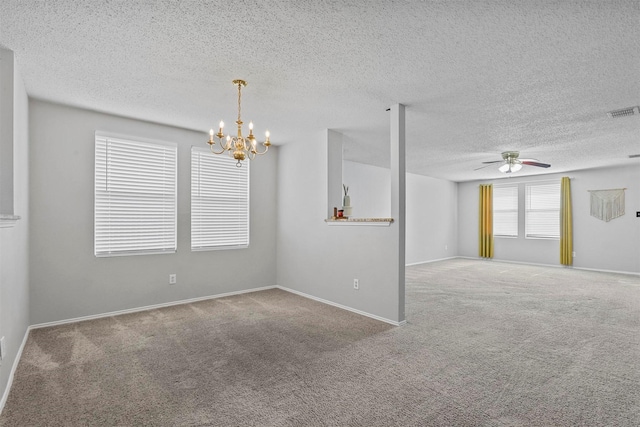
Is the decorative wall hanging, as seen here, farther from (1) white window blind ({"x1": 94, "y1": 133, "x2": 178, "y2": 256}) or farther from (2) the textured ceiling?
(1) white window blind ({"x1": 94, "y1": 133, "x2": 178, "y2": 256})

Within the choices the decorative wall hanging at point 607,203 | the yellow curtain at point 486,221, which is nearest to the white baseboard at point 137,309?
the yellow curtain at point 486,221

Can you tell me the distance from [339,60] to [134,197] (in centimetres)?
305

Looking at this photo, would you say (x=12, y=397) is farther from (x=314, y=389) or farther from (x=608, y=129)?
(x=608, y=129)

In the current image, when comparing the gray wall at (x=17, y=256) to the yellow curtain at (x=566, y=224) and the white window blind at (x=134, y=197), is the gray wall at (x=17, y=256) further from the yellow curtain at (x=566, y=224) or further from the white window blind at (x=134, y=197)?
the yellow curtain at (x=566, y=224)

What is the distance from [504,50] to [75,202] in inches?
176

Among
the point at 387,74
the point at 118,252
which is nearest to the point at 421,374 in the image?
the point at 387,74

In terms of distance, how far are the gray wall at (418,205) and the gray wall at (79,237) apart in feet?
12.2

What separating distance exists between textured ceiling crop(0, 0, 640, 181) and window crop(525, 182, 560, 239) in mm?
4090

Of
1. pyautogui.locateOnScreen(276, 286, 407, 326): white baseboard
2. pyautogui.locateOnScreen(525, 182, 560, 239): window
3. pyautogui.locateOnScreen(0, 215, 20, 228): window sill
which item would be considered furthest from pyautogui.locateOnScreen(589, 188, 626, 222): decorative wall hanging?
pyautogui.locateOnScreen(0, 215, 20, 228): window sill

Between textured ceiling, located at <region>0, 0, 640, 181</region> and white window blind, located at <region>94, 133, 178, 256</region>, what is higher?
textured ceiling, located at <region>0, 0, 640, 181</region>

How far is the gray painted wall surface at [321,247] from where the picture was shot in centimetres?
372

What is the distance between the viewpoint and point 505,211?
8938mm

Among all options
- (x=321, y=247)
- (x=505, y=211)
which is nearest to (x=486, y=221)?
(x=505, y=211)

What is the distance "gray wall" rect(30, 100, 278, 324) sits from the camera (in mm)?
3441
